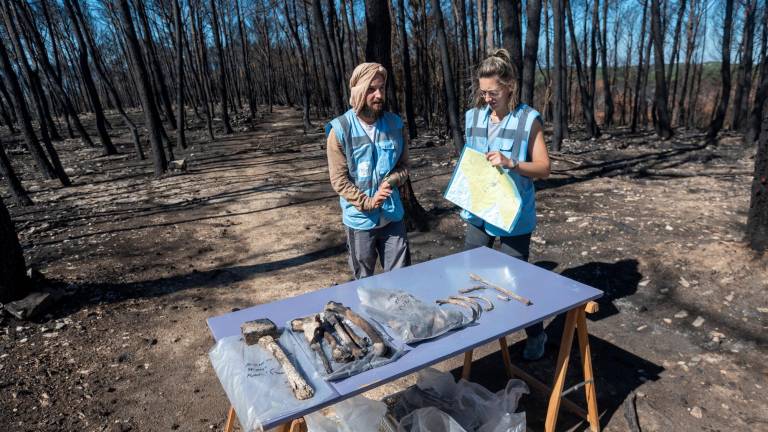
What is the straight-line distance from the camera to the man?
8.41 feet

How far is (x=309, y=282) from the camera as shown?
467cm

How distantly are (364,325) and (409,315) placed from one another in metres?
0.19

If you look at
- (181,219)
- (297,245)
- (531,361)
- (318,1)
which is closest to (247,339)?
(531,361)

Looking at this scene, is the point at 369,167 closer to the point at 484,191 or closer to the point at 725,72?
the point at 484,191

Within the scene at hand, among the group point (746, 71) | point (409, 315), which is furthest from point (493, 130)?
point (746, 71)

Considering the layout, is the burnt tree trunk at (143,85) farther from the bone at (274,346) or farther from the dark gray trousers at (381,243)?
the bone at (274,346)

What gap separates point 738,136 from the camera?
41.4 ft

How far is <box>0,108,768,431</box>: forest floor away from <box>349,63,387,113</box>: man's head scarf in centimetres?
188

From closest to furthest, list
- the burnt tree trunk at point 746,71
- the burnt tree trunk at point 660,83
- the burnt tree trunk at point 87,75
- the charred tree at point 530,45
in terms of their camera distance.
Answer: the charred tree at point 530,45 < the burnt tree trunk at point 87,75 < the burnt tree trunk at point 660,83 < the burnt tree trunk at point 746,71

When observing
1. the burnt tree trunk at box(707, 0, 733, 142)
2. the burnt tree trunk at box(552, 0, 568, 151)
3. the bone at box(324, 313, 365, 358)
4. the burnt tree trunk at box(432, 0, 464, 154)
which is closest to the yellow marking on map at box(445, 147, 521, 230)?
the bone at box(324, 313, 365, 358)

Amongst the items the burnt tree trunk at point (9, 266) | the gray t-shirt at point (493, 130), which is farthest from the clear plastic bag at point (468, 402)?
the burnt tree trunk at point (9, 266)

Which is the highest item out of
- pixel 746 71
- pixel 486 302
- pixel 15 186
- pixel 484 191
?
pixel 746 71

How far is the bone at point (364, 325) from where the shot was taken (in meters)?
1.66

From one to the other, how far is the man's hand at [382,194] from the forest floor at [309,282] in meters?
1.31
